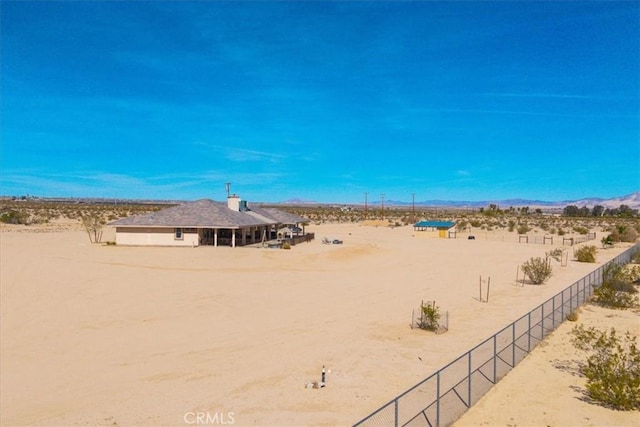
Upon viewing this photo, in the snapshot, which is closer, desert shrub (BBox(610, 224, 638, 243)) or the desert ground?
the desert ground

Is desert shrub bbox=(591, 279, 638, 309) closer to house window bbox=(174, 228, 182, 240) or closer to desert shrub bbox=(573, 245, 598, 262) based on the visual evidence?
desert shrub bbox=(573, 245, 598, 262)

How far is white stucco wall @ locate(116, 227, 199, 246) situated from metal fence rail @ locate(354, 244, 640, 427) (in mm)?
30780

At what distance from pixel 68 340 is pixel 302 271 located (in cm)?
1664

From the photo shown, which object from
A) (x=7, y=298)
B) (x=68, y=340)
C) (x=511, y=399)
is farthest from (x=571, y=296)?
(x=7, y=298)

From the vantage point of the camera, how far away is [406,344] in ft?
53.3

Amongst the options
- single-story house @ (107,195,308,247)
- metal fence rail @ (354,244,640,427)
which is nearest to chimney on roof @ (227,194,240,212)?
single-story house @ (107,195,308,247)

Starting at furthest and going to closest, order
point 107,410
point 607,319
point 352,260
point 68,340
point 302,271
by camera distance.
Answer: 1. point 352,260
2. point 302,271
3. point 607,319
4. point 68,340
5. point 107,410

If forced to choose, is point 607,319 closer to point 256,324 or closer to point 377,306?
point 377,306

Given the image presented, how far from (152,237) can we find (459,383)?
36.0m

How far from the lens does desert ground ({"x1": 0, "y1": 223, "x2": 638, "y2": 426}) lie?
11391mm

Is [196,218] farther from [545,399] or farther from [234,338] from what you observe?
[545,399]

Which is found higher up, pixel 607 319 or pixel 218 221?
pixel 218 221

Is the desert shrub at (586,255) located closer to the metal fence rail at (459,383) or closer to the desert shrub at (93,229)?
the metal fence rail at (459,383)

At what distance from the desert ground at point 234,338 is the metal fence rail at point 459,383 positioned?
0.43 meters
